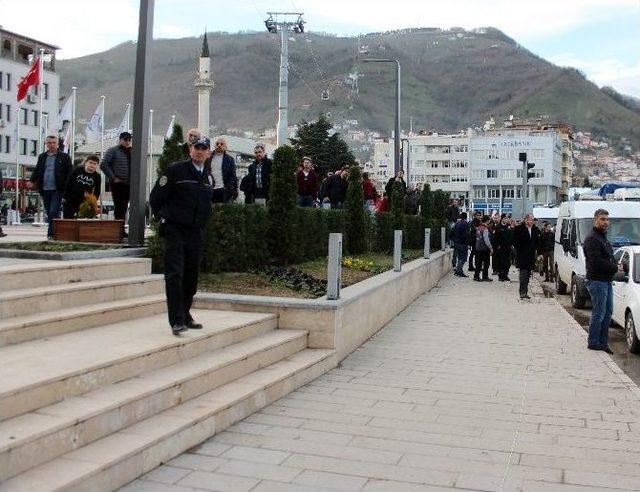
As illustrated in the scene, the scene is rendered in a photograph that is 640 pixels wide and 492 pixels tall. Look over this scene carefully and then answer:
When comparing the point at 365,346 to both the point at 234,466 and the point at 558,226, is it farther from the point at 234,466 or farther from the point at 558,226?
the point at 558,226

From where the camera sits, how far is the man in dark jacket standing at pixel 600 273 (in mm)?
10688

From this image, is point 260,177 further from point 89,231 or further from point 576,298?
point 576,298

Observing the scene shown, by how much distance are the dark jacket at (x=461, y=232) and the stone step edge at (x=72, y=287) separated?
16.2 m

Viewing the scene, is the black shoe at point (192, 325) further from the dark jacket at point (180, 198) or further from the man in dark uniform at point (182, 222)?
the dark jacket at point (180, 198)

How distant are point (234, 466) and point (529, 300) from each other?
1408cm

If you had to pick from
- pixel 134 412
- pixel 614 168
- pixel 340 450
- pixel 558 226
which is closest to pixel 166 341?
pixel 134 412

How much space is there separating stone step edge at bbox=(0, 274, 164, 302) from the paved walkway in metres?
2.26

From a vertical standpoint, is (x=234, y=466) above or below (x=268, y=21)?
below

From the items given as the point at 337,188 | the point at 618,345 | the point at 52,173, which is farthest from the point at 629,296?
the point at 52,173

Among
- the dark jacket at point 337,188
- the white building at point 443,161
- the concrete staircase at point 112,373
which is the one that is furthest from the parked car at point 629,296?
the white building at point 443,161

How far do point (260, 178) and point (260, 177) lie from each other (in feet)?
0.08

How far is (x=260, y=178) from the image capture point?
13953mm

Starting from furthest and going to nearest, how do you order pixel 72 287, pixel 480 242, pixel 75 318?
pixel 480 242 < pixel 72 287 < pixel 75 318

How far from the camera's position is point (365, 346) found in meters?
10.7
